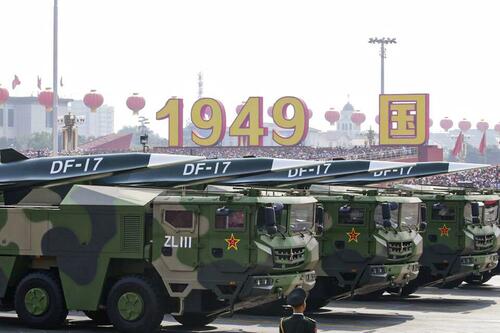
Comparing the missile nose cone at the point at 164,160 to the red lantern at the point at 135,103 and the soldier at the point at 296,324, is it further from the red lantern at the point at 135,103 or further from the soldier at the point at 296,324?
the red lantern at the point at 135,103

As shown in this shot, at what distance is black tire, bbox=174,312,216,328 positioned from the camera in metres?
19.1

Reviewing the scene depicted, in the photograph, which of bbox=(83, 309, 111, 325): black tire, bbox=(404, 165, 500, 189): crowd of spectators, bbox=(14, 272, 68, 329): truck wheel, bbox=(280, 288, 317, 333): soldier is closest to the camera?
bbox=(280, 288, 317, 333): soldier

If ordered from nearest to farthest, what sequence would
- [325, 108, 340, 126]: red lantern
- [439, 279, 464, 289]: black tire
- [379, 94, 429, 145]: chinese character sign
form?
[439, 279, 464, 289]: black tire → [379, 94, 429, 145]: chinese character sign → [325, 108, 340, 126]: red lantern

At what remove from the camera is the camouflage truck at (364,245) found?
824 inches

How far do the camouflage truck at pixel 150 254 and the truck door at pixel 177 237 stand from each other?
1 cm

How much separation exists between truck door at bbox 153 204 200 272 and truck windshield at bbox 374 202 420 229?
4.43m

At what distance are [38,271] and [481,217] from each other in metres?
9.86

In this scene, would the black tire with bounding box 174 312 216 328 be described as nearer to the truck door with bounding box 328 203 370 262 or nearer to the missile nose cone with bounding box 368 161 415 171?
the truck door with bounding box 328 203 370 262

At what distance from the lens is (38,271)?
1884 cm

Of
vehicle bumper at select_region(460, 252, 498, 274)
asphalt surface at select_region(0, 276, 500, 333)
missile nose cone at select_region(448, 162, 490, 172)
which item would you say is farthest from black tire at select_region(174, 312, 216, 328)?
missile nose cone at select_region(448, 162, 490, 172)

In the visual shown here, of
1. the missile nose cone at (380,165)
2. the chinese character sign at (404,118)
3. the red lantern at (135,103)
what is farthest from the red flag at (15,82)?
the missile nose cone at (380,165)

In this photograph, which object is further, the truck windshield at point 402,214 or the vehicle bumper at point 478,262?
the vehicle bumper at point 478,262

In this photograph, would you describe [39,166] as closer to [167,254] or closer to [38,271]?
[38,271]

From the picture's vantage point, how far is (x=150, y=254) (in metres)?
18.0
